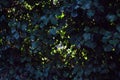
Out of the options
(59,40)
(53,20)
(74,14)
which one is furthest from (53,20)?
(59,40)

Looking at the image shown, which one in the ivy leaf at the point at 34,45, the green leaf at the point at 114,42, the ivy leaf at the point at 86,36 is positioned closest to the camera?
the green leaf at the point at 114,42

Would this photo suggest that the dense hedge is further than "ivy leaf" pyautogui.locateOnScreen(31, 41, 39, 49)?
No

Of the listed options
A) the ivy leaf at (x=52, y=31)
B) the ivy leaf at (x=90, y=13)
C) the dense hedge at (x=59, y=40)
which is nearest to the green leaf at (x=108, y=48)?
the dense hedge at (x=59, y=40)

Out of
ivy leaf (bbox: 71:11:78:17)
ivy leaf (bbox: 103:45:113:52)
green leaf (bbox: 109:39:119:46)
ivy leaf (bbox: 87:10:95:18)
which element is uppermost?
ivy leaf (bbox: 71:11:78:17)

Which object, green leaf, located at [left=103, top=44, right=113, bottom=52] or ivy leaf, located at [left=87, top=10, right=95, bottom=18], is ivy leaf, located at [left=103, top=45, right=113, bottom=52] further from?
ivy leaf, located at [left=87, top=10, right=95, bottom=18]

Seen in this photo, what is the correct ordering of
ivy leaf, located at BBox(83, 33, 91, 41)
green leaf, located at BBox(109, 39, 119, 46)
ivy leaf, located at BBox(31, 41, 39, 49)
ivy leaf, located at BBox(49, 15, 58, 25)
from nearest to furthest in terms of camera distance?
green leaf, located at BBox(109, 39, 119, 46), ivy leaf, located at BBox(83, 33, 91, 41), ivy leaf, located at BBox(49, 15, 58, 25), ivy leaf, located at BBox(31, 41, 39, 49)

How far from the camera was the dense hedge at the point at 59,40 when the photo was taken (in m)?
3.02

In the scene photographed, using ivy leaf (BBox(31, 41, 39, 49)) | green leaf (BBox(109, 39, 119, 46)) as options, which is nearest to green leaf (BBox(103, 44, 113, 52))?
green leaf (BBox(109, 39, 119, 46))

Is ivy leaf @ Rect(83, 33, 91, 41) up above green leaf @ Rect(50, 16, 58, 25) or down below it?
below

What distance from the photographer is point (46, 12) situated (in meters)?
3.31

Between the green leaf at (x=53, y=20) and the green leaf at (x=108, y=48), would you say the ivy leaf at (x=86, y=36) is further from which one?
the green leaf at (x=53, y=20)

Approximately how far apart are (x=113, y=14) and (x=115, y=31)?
17cm

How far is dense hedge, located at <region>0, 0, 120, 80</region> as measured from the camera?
3.02m

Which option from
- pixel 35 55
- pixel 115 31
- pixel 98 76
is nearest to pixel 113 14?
pixel 115 31
